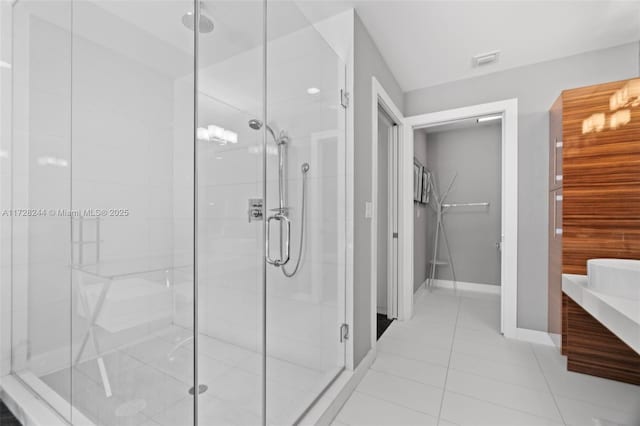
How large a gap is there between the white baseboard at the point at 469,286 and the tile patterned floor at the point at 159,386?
3.67 m

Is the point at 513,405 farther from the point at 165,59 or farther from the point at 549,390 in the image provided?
the point at 165,59

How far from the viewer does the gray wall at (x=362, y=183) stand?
75.7 inches

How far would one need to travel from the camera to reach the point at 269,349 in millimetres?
1335

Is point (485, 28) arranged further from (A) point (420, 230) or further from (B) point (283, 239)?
(A) point (420, 230)

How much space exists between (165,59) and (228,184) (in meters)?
0.47

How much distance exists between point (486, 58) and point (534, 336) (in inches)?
96.9

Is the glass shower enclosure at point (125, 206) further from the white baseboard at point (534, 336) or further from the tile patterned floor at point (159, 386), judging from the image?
the white baseboard at point (534, 336)

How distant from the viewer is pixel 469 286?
4.18 meters

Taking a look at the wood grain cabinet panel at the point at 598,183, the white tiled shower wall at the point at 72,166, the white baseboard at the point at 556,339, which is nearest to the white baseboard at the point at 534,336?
the white baseboard at the point at 556,339

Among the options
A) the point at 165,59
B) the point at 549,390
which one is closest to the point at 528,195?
the point at 549,390

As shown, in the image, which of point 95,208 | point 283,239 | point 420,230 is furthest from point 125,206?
point 420,230

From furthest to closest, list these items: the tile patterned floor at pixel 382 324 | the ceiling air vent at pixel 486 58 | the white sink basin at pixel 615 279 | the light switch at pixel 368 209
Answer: the tile patterned floor at pixel 382 324
the ceiling air vent at pixel 486 58
the light switch at pixel 368 209
the white sink basin at pixel 615 279

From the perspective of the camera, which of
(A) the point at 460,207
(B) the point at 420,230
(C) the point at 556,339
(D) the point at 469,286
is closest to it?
(C) the point at 556,339

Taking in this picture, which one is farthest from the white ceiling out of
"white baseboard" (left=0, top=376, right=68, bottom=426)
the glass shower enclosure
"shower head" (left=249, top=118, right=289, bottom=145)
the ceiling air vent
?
"white baseboard" (left=0, top=376, right=68, bottom=426)
